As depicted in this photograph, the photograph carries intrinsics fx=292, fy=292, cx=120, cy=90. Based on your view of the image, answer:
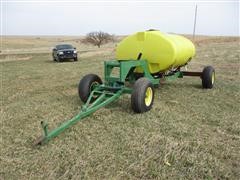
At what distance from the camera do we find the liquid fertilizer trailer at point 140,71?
19.8 ft

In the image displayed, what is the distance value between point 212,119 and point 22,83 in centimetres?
780

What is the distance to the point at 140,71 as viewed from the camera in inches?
299

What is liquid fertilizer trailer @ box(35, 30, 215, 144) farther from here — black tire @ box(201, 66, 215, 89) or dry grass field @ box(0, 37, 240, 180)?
dry grass field @ box(0, 37, 240, 180)

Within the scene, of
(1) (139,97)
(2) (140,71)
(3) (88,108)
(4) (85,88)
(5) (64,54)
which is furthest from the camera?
(5) (64,54)

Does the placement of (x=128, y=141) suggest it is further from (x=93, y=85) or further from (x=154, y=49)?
(x=154, y=49)

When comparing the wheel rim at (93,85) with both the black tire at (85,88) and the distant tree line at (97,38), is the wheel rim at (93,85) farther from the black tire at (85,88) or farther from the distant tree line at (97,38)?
the distant tree line at (97,38)

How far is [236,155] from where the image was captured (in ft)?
13.2

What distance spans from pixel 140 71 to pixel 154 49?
0.67m

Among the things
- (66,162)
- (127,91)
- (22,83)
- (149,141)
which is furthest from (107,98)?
(22,83)

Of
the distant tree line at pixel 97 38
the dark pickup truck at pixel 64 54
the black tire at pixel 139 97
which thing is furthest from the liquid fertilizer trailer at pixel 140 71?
the distant tree line at pixel 97 38

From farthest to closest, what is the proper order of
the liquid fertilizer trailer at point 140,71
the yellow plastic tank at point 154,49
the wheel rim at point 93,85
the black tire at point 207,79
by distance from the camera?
the black tire at point 207,79 → the yellow plastic tank at point 154,49 → the wheel rim at point 93,85 → the liquid fertilizer trailer at point 140,71

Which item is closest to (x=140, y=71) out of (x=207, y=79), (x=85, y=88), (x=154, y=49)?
(x=154, y=49)

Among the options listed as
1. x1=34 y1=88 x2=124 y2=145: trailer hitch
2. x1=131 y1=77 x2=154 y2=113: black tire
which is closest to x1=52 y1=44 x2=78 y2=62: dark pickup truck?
x1=34 y1=88 x2=124 y2=145: trailer hitch

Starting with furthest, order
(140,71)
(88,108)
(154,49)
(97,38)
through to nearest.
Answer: (97,38), (140,71), (154,49), (88,108)
